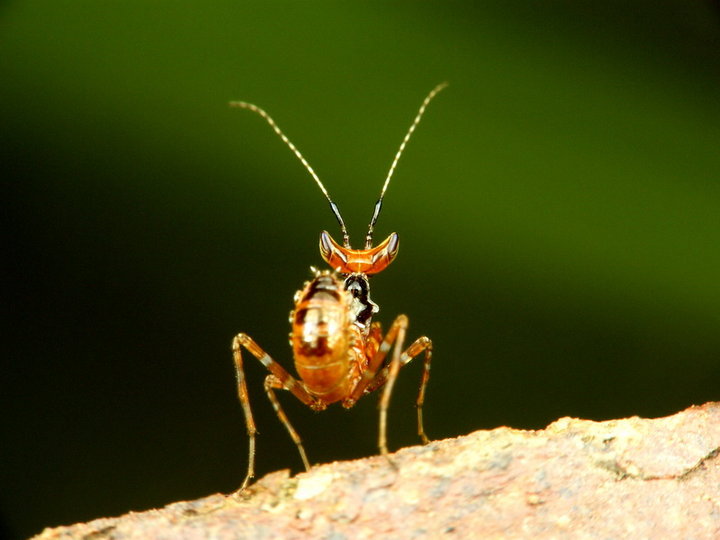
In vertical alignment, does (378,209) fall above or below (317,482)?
above

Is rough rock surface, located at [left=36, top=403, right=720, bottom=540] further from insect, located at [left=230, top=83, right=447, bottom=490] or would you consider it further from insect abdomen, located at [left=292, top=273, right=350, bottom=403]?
insect abdomen, located at [left=292, top=273, right=350, bottom=403]

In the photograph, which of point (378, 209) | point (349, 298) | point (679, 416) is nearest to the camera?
point (679, 416)

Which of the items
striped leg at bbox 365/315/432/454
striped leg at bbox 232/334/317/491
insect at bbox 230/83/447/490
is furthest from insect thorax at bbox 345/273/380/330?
striped leg at bbox 232/334/317/491

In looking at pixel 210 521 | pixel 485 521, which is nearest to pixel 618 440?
pixel 485 521

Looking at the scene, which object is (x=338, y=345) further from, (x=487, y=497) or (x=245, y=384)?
(x=487, y=497)

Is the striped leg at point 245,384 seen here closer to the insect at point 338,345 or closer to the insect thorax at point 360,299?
the insect at point 338,345

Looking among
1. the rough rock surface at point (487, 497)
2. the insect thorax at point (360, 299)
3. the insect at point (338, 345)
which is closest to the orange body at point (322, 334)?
the insect at point (338, 345)

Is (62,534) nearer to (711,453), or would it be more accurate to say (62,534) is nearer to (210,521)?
(210,521)
